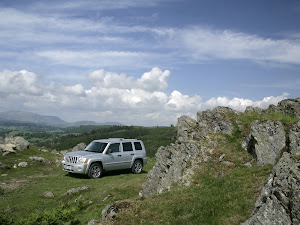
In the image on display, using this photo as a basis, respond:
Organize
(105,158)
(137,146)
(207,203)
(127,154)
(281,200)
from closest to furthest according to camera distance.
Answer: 1. (281,200)
2. (207,203)
3. (105,158)
4. (127,154)
5. (137,146)

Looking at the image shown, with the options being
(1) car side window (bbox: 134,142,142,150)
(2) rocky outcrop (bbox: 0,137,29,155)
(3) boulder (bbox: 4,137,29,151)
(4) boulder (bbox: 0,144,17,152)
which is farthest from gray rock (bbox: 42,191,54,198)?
(3) boulder (bbox: 4,137,29,151)

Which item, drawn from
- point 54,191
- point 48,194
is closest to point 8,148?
point 54,191

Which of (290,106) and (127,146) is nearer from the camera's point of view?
(290,106)

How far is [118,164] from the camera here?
61.9ft

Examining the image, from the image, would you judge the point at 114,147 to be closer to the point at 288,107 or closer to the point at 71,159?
the point at 71,159

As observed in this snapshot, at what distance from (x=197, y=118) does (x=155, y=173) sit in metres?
4.89

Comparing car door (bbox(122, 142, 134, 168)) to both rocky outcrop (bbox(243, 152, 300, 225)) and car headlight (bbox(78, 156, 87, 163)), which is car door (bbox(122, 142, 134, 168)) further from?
rocky outcrop (bbox(243, 152, 300, 225))

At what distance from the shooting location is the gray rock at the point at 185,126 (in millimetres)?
14677

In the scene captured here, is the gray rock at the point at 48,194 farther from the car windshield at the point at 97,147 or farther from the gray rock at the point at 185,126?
the gray rock at the point at 185,126

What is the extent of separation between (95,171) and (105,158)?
115 cm

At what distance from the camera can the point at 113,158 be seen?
18.5 metres

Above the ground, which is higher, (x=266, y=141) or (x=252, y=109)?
(x=252, y=109)

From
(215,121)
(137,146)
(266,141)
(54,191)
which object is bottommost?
(54,191)

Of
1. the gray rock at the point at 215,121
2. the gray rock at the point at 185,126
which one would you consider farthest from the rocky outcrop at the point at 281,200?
the gray rock at the point at 185,126
